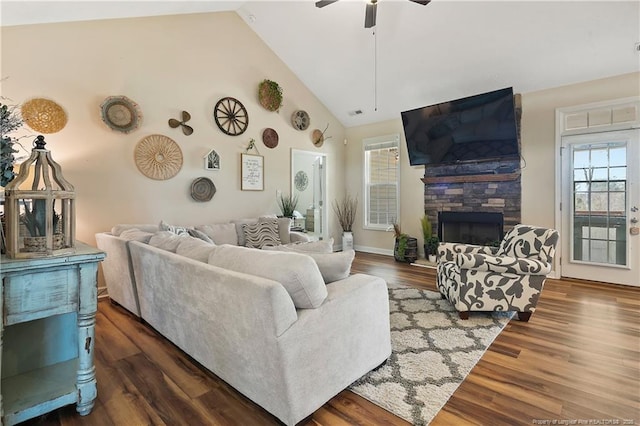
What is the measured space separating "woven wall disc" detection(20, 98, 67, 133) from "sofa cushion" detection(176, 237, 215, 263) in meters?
2.46

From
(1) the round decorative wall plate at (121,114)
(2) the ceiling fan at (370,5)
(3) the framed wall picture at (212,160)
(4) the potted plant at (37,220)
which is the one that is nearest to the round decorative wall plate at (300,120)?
(3) the framed wall picture at (212,160)

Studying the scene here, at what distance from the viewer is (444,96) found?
532 centimetres

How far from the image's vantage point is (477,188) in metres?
5.24

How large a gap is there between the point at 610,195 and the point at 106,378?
5.82 metres

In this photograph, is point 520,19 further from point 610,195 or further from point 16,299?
point 16,299

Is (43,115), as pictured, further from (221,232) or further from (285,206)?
(285,206)

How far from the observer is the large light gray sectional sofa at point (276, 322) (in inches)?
60.9

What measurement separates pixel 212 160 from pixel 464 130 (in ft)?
12.7

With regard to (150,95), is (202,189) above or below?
below

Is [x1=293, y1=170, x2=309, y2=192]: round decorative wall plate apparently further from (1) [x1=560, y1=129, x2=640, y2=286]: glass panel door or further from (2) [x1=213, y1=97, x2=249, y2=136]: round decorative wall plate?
(1) [x1=560, y1=129, x2=640, y2=286]: glass panel door

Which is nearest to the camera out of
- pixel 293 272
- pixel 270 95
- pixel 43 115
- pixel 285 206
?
pixel 293 272

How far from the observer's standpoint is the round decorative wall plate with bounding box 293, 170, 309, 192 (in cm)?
799

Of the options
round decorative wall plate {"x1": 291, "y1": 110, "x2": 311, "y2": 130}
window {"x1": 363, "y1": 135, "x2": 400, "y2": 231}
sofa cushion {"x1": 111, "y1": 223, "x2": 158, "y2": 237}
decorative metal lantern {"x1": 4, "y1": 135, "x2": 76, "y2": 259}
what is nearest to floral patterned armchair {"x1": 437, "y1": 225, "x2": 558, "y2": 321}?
decorative metal lantern {"x1": 4, "y1": 135, "x2": 76, "y2": 259}

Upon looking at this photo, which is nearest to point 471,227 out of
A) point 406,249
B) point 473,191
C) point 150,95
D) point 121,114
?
point 473,191
